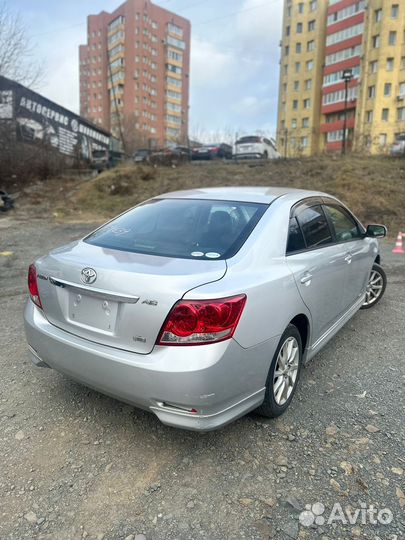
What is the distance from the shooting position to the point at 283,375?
2764mm

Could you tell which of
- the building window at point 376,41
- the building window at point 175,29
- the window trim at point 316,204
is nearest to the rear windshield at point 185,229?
the window trim at point 316,204

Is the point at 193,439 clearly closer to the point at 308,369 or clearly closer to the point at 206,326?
the point at 206,326

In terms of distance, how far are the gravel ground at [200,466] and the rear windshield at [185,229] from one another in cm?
118

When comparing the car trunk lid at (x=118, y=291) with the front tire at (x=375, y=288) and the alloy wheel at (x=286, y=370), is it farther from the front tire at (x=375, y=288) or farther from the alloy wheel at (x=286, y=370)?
the front tire at (x=375, y=288)

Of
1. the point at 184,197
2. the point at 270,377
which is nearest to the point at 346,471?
the point at 270,377

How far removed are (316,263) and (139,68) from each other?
288 feet

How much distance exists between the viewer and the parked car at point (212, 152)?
2573 centimetres

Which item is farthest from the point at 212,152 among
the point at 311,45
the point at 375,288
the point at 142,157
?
the point at 311,45

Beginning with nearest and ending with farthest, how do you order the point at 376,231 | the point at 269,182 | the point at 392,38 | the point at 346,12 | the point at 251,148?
the point at 376,231, the point at 269,182, the point at 251,148, the point at 392,38, the point at 346,12

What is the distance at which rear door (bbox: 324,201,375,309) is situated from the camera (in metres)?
3.76

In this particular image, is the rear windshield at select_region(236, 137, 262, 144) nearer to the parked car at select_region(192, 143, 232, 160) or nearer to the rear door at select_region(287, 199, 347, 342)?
the parked car at select_region(192, 143, 232, 160)

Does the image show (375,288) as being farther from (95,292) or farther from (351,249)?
(95,292)

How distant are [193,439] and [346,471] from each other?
3.08ft

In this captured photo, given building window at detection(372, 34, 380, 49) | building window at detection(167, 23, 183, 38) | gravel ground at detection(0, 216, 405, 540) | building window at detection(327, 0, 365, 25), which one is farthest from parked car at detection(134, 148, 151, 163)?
building window at detection(167, 23, 183, 38)
